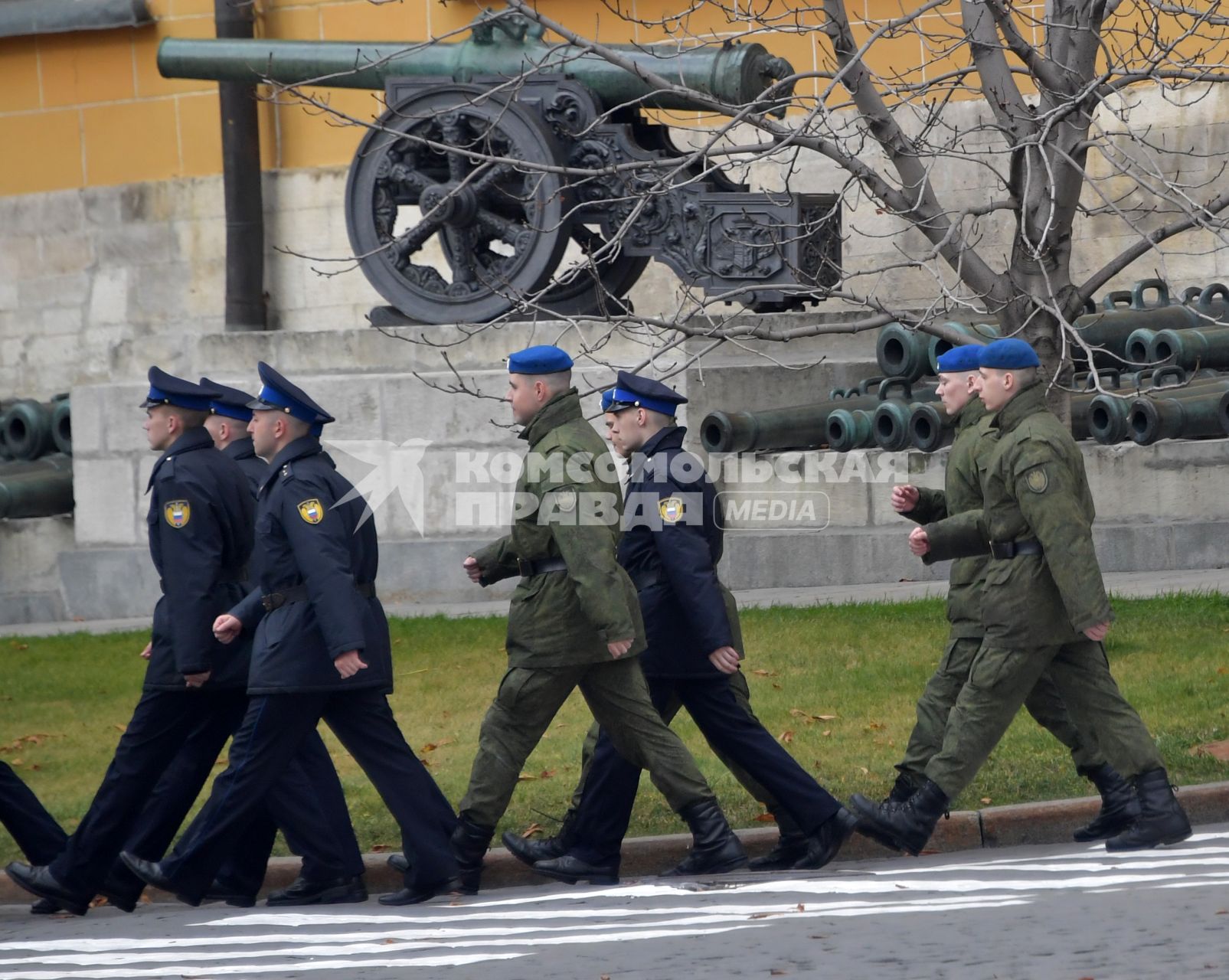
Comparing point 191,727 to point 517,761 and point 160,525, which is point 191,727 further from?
point 517,761

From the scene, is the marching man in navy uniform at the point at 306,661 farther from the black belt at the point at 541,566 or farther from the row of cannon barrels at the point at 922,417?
the row of cannon barrels at the point at 922,417

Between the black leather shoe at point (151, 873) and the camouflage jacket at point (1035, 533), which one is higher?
the camouflage jacket at point (1035, 533)

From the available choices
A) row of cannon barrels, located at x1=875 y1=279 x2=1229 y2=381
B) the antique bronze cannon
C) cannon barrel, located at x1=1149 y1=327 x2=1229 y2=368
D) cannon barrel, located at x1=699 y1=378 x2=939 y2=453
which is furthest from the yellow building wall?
cannon barrel, located at x1=1149 y1=327 x2=1229 y2=368

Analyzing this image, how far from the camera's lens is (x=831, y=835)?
7.15 m

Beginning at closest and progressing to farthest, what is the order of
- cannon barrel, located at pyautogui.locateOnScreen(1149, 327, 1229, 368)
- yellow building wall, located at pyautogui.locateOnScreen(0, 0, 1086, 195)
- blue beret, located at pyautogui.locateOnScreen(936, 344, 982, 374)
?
blue beret, located at pyautogui.locateOnScreen(936, 344, 982, 374) → cannon barrel, located at pyautogui.locateOnScreen(1149, 327, 1229, 368) → yellow building wall, located at pyautogui.locateOnScreen(0, 0, 1086, 195)

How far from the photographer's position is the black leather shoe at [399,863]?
710 centimetres

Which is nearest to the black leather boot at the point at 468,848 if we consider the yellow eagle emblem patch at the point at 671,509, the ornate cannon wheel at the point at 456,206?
the yellow eagle emblem patch at the point at 671,509

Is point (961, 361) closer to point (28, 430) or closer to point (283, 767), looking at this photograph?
point (283, 767)

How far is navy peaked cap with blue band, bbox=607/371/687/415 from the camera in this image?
7328 millimetres

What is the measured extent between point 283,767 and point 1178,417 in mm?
6613

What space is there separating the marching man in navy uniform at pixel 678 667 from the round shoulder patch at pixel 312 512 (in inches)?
42.9

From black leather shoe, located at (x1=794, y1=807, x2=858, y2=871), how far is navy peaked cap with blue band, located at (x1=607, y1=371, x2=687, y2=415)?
59.6 inches

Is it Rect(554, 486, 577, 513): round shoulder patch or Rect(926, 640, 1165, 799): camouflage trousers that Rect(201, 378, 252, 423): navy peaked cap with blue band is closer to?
Rect(554, 486, 577, 513): round shoulder patch

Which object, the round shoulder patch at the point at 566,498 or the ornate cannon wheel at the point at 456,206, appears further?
the ornate cannon wheel at the point at 456,206
